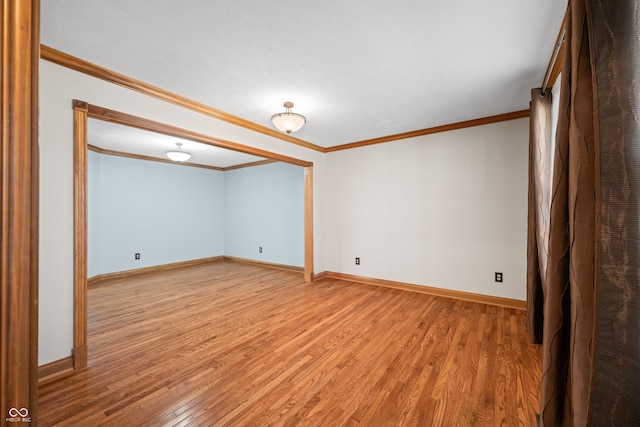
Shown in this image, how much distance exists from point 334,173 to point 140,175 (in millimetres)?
3954

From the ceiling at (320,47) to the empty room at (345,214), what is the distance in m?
Result: 0.02

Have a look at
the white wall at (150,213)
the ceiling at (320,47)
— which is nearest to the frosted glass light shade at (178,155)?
the white wall at (150,213)

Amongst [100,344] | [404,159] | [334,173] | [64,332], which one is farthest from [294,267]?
[64,332]

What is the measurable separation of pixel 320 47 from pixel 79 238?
2379 mm

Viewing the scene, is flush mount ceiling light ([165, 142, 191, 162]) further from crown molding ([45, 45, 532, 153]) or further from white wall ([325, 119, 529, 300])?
white wall ([325, 119, 529, 300])

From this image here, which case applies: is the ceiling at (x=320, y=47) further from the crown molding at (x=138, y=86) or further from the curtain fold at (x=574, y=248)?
the curtain fold at (x=574, y=248)

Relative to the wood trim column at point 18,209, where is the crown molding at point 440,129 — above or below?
above

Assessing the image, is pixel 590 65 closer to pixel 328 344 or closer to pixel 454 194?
pixel 328 344

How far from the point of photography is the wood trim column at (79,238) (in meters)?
2.02

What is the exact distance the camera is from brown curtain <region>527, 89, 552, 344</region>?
7.10 feet

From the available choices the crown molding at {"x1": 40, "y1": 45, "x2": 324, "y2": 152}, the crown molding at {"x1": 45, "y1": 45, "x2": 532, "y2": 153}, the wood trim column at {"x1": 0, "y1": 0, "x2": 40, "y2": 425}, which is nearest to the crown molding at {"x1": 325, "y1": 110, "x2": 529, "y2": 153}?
the crown molding at {"x1": 45, "y1": 45, "x2": 532, "y2": 153}

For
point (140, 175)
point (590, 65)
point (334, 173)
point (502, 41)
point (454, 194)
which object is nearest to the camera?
point (590, 65)

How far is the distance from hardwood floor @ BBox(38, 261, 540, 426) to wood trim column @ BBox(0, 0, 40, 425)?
136 centimetres

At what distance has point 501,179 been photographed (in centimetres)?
331
